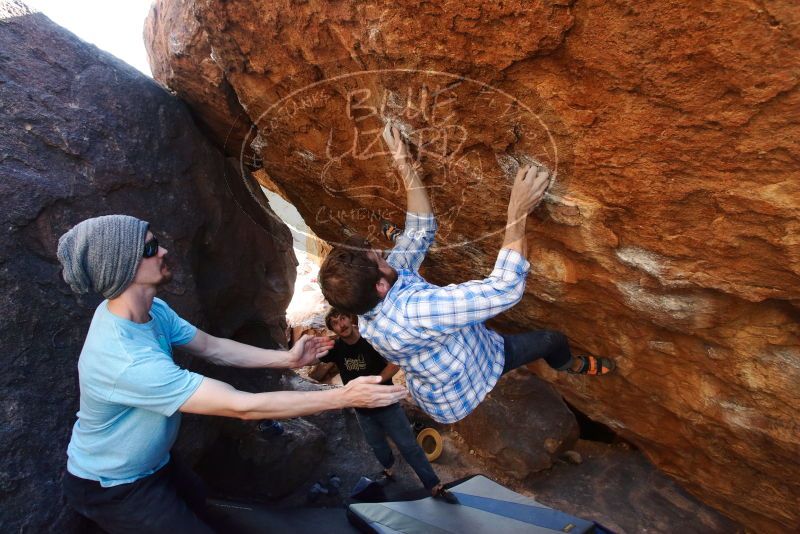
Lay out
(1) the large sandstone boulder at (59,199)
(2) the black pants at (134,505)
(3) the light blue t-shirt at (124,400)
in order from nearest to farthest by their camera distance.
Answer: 1. (3) the light blue t-shirt at (124,400)
2. (2) the black pants at (134,505)
3. (1) the large sandstone boulder at (59,199)

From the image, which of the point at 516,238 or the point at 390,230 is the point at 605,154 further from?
the point at 390,230

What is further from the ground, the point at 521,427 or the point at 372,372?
the point at 372,372

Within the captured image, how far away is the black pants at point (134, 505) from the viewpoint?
77.6 inches

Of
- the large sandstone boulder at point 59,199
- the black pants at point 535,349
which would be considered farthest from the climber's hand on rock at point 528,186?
the large sandstone boulder at point 59,199

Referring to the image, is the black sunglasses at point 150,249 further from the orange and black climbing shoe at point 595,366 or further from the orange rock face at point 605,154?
the orange and black climbing shoe at point 595,366

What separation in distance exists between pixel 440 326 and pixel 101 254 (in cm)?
133

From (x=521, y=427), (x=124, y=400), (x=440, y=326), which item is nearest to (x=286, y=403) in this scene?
(x=124, y=400)

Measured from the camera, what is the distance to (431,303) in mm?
2082

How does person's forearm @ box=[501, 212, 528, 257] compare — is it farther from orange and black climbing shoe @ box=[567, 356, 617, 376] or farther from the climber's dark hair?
orange and black climbing shoe @ box=[567, 356, 617, 376]

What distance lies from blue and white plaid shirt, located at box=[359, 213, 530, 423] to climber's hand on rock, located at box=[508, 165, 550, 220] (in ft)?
1.08

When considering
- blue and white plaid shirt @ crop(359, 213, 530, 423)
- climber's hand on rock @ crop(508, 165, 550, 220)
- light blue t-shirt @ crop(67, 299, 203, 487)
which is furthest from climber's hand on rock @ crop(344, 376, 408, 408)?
climber's hand on rock @ crop(508, 165, 550, 220)

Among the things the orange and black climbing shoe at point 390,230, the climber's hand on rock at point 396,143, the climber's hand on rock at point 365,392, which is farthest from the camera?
the orange and black climbing shoe at point 390,230

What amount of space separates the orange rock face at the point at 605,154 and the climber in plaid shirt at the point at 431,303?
273 mm

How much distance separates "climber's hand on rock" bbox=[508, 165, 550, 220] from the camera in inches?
91.3
